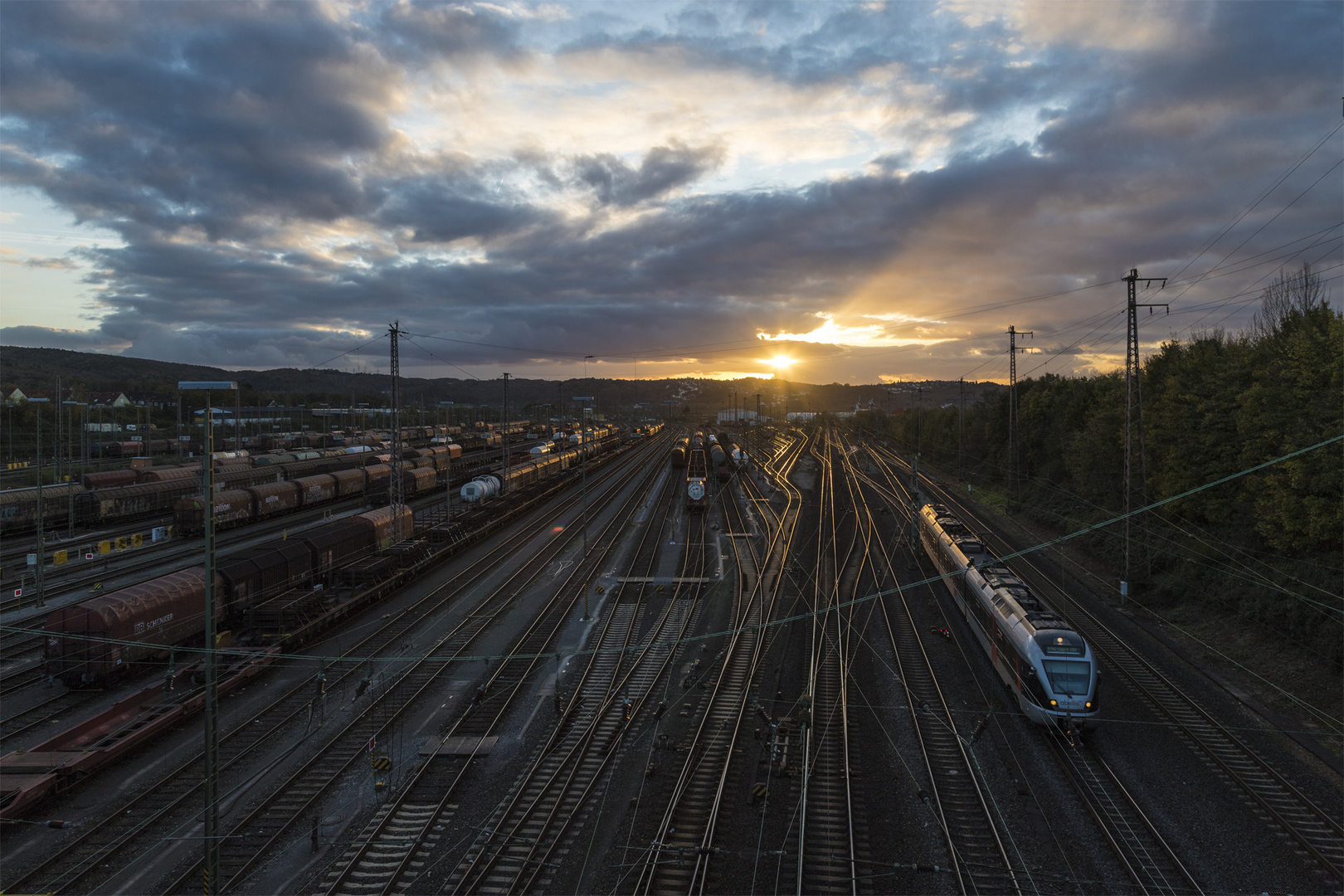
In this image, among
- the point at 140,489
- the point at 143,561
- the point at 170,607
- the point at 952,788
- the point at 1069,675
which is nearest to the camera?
the point at 952,788

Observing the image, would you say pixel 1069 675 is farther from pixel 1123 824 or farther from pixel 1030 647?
pixel 1123 824

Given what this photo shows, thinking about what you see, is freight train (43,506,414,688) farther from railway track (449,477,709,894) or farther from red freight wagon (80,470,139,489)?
red freight wagon (80,470,139,489)

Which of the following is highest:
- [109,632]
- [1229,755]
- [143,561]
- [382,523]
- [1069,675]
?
[382,523]

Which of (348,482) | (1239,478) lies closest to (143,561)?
(348,482)

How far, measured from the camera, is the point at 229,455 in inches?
2525

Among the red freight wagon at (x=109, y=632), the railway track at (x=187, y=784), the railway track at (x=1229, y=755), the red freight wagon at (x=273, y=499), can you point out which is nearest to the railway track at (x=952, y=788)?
the railway track at (x=1229, y=755)

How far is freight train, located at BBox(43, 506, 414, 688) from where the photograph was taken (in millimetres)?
19562

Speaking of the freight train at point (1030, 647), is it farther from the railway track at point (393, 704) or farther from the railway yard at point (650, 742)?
the railway track at point (393, 704)

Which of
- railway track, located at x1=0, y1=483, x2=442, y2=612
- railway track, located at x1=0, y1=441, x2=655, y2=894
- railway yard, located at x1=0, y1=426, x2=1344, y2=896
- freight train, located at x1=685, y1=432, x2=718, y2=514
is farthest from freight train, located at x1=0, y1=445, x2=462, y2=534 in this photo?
freight train, located at x1=685, y1=432, x2=718, y2=514

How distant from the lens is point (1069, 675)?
54.9 feet

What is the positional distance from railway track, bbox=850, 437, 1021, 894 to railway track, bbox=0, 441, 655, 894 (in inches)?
625

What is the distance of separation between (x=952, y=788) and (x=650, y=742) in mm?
7617

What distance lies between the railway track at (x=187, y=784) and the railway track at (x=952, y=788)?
1589 centimetres

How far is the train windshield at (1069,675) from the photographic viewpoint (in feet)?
54.7
